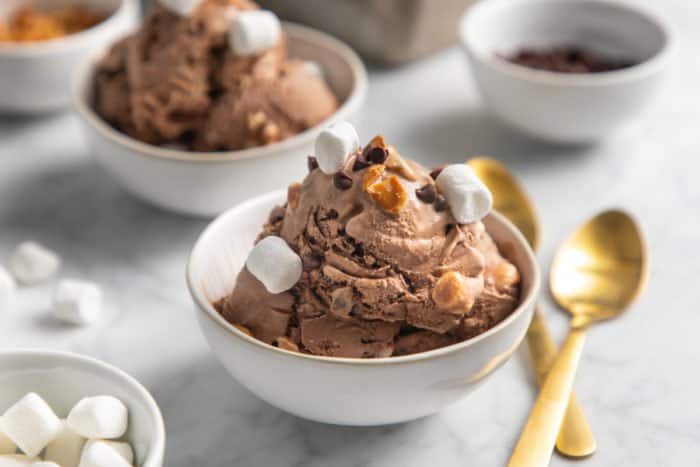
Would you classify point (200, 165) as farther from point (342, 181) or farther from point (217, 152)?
point (342, 181)

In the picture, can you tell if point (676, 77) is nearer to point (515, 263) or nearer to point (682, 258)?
point (682, 258)

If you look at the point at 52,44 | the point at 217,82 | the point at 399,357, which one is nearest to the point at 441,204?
the point at 399,357

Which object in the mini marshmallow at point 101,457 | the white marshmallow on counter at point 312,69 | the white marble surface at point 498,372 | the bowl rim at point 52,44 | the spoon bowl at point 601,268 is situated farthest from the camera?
the bowl rim at point 52,44

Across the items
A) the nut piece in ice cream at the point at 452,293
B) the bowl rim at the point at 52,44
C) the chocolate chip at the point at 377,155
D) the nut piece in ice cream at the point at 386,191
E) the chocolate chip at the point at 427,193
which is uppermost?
the chocolate chip at the point at 377,155

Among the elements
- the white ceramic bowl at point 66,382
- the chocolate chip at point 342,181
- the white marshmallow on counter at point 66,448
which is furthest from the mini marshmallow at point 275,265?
the white marshmallow on counter at point 66,448

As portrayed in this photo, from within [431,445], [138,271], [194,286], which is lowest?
[138,271]

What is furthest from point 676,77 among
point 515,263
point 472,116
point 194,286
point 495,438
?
point 194,286

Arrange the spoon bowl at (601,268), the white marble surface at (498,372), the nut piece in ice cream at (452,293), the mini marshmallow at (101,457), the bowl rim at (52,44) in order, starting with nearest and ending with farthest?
the mini marshmallow at (101,457)
the nut piece in ice cream at (452,293)
the white marble surface at (498,372)
the spoon bowl at (601,268)
the bowl rim at (52,44)

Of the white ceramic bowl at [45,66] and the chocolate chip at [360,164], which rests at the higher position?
the chocolate chip at [360,164]

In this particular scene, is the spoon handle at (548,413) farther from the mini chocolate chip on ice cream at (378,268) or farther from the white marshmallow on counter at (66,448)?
the white marshmallow on counter at (66,448)
